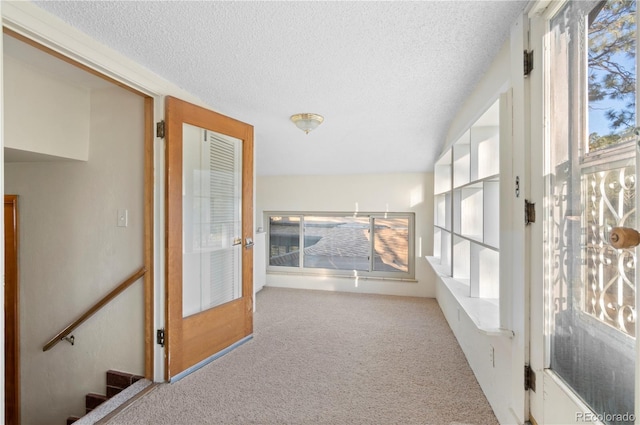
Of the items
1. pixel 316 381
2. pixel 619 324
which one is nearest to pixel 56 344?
pixel 316 381

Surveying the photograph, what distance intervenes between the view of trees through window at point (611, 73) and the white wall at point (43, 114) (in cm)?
298

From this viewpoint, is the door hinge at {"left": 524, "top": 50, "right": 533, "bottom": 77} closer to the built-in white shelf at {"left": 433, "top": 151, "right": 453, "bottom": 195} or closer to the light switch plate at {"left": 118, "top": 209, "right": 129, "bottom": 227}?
the built-in white shelf at {"left": 433, "top": 151, "right": 453, "bottom": 195}

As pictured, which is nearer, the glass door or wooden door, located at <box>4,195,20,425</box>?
the glass door

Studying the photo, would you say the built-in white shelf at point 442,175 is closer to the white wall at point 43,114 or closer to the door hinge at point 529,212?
the door hinge at point 529,212

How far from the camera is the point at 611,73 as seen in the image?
3.08ft

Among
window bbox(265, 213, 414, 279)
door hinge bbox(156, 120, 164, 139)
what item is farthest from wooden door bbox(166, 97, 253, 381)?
window bbox(265, 213, 414, 279)

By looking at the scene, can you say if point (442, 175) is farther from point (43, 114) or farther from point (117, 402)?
point (43, 114)

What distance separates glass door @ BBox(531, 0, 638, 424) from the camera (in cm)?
88

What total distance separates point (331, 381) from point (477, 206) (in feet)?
5.73

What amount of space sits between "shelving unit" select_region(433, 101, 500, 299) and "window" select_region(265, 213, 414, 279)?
114 centimetres

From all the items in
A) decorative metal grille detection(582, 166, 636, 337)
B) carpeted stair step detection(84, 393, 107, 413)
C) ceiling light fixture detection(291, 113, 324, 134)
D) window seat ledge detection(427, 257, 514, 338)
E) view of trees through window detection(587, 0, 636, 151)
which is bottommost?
carpeted stair step detection(84, 393, 107, 413)

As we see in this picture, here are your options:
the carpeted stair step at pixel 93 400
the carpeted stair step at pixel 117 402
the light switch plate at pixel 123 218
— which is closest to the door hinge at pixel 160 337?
the carpeted stair step at pixel 117 402

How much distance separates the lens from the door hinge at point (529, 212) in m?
1.31

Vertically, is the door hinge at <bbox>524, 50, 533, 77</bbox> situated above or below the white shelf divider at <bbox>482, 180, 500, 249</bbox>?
above
